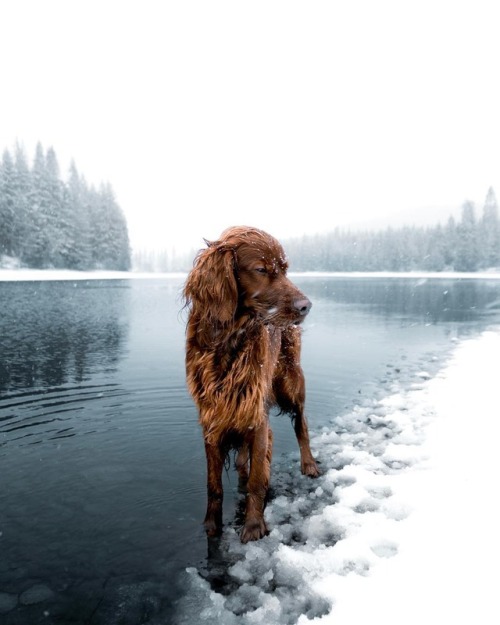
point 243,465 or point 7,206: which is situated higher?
point 7,206

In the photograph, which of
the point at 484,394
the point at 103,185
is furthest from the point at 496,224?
the point at 484,394

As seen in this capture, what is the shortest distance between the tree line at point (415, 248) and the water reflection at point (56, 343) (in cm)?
8379

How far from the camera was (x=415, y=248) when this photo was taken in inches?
4407

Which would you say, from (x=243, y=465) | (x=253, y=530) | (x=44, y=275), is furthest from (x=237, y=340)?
(x=44, y=275)

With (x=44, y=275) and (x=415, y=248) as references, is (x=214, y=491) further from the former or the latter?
(x=415, y=248)

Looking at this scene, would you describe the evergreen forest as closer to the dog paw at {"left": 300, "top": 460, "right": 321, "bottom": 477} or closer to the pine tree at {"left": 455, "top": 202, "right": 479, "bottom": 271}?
the pine tree at {"left": 455, "top": 202, "right": 479, "bottom": 271}

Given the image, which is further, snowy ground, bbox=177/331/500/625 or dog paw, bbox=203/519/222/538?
dog paw, bbox=203/519/222/538

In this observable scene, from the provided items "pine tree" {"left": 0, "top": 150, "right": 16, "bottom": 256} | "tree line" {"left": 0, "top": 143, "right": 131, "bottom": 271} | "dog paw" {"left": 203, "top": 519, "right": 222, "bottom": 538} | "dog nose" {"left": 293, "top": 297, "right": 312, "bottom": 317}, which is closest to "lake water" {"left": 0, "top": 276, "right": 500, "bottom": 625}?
"dog paw" {"left": 203, "top": 519, "right": 222, "bottom": 538}

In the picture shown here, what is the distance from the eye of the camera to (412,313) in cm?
2180

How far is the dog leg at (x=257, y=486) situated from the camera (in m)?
3.14

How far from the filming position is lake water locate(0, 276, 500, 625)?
261 centimetres

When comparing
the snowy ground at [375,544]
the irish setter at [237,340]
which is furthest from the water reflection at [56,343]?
the snowy ground at [375,544]

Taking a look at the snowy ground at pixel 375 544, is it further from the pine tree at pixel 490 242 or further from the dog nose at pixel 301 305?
the pine tree at pixel 490 242

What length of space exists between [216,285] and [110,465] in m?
Answer: 2.61
